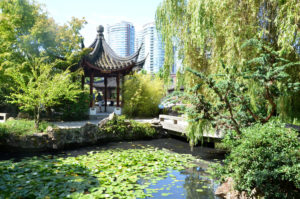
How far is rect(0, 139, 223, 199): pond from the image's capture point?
3.35 m

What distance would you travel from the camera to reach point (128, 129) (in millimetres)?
8406

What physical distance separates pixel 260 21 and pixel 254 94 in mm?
1724

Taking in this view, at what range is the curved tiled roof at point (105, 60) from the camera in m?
11.7

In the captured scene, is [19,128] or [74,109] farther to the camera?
[74,109]

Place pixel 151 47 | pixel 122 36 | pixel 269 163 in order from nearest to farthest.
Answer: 1. pixel 269 163
2. pixel 151 47
3. pixel 122 36

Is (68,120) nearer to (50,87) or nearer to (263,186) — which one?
(50,87)

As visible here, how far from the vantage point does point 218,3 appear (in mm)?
4977

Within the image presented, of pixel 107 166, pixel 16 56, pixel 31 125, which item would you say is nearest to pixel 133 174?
pixel 107 166

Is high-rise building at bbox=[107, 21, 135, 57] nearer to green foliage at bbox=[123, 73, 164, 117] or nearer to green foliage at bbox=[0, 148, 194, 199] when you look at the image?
green foliage at bbox=[123, 73, 164, 117]

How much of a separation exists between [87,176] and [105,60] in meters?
9.31

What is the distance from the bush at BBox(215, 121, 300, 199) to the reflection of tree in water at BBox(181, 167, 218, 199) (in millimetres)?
796

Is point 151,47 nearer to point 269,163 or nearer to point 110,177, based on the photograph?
point 110,177

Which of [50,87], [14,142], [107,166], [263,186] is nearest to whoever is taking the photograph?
[263,186]

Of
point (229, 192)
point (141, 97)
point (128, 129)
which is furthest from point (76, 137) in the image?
point (141, 97)
